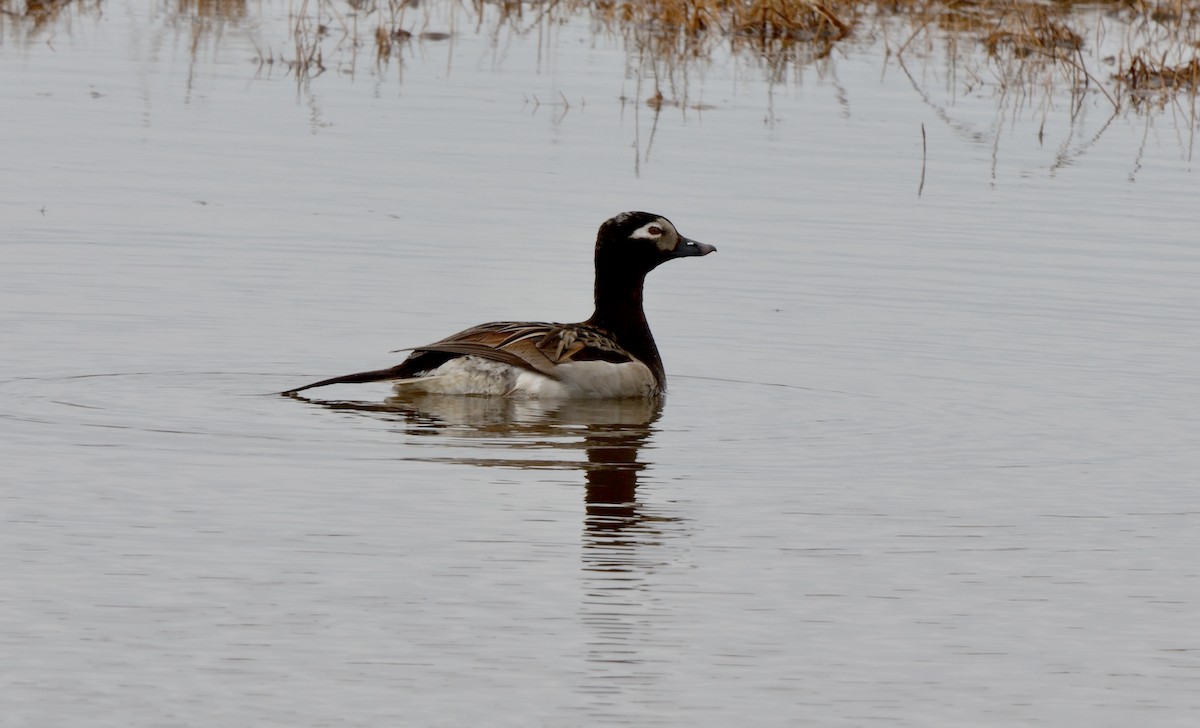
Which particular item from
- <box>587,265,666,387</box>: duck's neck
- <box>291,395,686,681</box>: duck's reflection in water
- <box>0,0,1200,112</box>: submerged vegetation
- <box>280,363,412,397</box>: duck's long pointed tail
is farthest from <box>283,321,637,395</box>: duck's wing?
<box>0,0,1200,112</box>: submerged vegetation

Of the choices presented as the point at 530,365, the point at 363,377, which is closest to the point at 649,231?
the point at 530,365

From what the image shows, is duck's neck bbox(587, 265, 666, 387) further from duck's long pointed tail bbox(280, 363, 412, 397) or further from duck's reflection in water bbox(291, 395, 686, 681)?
duck's long pointed tail bbox(280, 363, 412, 397)

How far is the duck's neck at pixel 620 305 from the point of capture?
959 centimetres

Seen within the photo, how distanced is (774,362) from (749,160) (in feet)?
16.9

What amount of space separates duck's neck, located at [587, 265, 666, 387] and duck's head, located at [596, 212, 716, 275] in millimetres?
42

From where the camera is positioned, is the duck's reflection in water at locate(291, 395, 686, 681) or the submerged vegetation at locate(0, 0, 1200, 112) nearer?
the duck's reflection in water at locate(291, 395, 686, 681)

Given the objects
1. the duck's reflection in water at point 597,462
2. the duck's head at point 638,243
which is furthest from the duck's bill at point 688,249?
the duck's reflection in water at point 597,462

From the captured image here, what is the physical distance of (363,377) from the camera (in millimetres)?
8516

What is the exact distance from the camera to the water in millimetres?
5117

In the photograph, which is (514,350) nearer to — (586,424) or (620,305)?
(586,424)

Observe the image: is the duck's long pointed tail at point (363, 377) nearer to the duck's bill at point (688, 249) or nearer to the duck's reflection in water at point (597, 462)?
the duck's reflection in water at point (597, 462)

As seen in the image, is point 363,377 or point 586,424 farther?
point 363,377

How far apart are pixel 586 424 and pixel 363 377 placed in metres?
0.92

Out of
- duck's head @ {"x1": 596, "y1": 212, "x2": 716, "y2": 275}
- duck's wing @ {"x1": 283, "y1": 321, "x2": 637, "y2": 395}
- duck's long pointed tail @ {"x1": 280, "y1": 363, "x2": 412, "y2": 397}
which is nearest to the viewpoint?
duck's long pointed tail @ {"x1": 280, "y1": 363, "x2": 412, "y2": 397}
